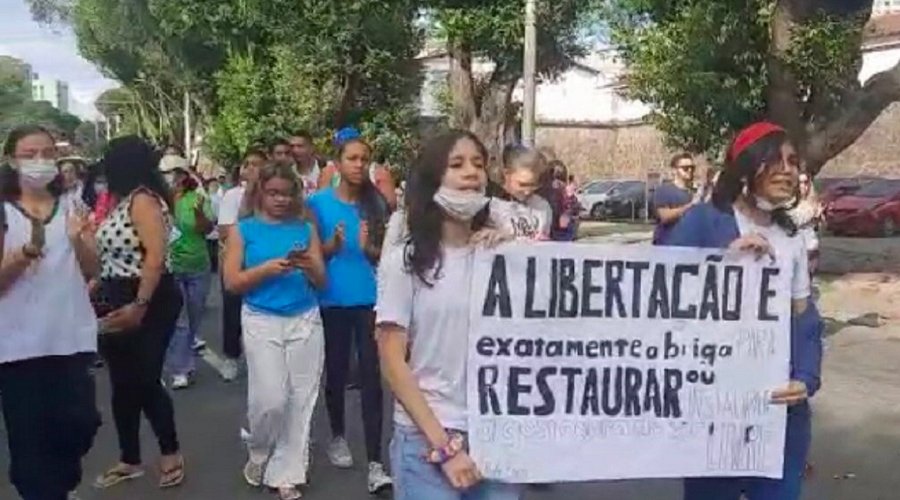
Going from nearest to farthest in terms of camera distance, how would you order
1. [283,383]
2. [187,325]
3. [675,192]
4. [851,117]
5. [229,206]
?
[283,383], [675,192], [229,206], [187,325], [851,117]

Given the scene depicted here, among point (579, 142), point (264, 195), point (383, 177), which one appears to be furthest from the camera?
point (579, 142)

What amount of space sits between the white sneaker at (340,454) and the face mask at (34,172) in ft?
8.44

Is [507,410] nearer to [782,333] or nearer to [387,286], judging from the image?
[387,286]

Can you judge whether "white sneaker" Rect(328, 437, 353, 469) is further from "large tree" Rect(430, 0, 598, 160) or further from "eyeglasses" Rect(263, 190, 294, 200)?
"large tree" Rect(430, 0, 598, 160)

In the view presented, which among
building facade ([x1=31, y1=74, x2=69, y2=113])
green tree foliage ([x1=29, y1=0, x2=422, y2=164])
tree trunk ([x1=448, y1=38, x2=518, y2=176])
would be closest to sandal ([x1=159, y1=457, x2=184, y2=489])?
tree trunk ([x1=448, y1=38, x2=518, y2=176])

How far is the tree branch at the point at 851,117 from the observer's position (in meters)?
17.4

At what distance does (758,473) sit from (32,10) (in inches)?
2338

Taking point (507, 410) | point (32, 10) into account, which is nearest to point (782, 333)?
point (507, 410)

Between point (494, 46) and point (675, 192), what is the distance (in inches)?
588

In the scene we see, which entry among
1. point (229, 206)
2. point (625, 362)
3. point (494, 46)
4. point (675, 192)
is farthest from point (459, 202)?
point (494, 46)

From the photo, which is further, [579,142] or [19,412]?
[579,142]

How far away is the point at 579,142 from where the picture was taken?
52.5 metres

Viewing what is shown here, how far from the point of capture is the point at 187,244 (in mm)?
10203

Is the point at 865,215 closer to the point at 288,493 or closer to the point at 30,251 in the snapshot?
the point at 288,493
